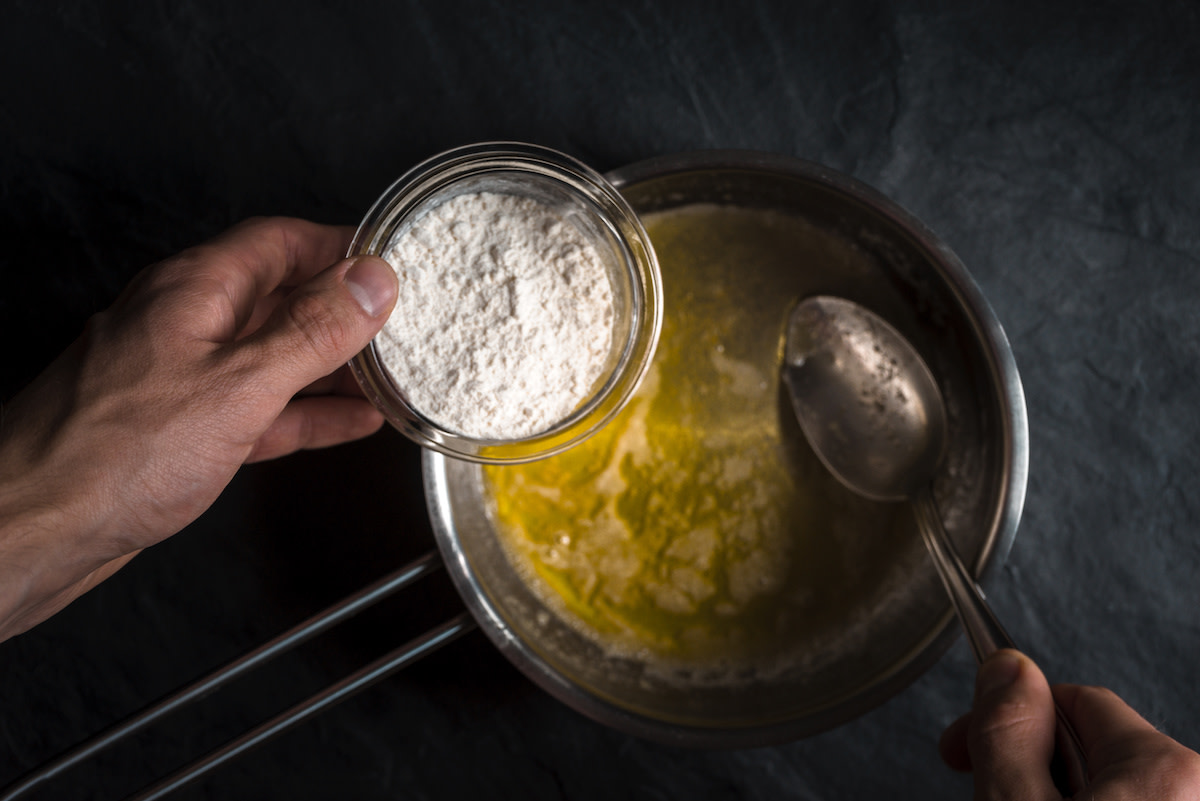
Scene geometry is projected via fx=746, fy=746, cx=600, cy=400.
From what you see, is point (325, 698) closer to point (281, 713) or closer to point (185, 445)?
point (281, 713)

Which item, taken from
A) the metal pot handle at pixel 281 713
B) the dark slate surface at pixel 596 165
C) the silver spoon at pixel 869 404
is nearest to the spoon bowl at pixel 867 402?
the silver spoon at pixel 869 404

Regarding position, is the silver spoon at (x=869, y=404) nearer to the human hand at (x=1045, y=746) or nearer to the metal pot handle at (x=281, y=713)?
the human hand at (x=1045, y=746)

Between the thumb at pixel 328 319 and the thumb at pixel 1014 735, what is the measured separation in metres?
0.57

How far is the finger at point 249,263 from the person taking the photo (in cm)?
70

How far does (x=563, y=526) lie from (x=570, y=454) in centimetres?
9

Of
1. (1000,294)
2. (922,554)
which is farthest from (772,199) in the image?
(922,554)

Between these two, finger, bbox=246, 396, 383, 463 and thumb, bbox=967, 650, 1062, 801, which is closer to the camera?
thumb, bbox=967, 650, 1062, 801

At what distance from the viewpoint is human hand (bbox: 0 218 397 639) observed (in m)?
0.61

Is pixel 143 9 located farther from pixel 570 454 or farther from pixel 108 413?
pixel 570 454

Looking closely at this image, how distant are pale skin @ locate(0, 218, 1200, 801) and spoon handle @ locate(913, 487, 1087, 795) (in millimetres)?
17

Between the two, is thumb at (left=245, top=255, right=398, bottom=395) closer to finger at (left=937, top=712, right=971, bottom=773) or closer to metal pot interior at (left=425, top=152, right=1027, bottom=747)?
metal pot interior at (left=425, top=152, right=1027, bottom=747)

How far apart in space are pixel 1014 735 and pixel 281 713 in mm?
676

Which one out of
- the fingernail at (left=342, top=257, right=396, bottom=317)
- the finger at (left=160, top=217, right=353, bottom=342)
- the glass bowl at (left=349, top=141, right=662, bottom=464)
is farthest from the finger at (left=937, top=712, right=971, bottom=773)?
the finger at (left=160, top=217, right=353, bottom=342)

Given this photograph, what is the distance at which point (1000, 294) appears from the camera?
2.95 ft
